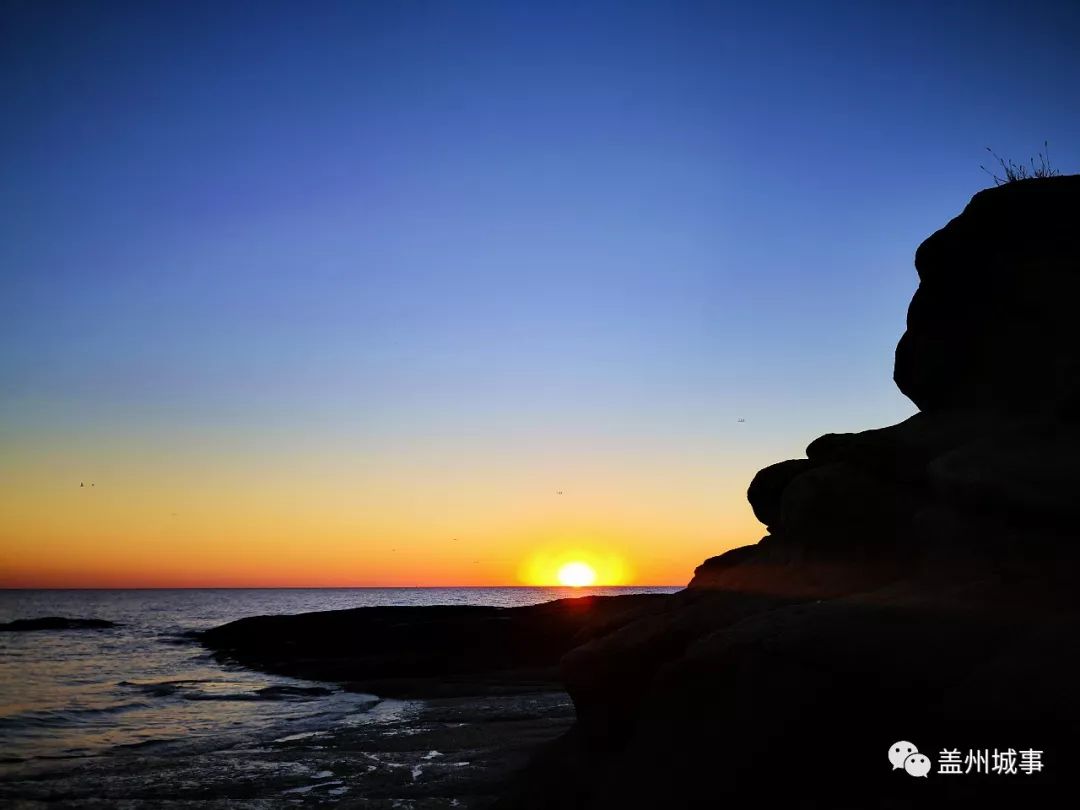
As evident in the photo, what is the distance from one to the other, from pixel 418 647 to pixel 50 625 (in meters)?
56.7

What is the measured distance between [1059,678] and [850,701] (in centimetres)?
190

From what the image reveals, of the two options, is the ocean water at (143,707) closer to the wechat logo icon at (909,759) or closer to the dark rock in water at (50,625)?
the wechat logo icon at (909,759)

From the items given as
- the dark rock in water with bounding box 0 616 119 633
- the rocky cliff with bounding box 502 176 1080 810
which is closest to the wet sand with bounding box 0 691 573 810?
the rocky cliff with bounding box 502 176 1080 810

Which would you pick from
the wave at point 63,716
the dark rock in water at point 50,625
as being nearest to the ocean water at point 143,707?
the wave at point 63,716

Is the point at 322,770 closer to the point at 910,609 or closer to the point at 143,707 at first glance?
the point at 910,609

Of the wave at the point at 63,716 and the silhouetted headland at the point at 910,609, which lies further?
the wave at the point at 63,716

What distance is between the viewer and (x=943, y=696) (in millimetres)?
7082

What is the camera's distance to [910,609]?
8.22 meters

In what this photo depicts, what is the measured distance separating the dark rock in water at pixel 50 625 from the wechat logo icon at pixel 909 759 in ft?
290

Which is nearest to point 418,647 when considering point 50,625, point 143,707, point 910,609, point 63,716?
point 143,707

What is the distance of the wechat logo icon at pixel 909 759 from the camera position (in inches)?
267

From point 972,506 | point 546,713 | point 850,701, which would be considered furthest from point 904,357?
point 546,713

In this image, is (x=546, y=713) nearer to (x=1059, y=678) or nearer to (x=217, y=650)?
(x=1059, y=678)

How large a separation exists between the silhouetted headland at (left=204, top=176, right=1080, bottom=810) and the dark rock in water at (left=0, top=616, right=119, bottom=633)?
82951 millimetres
